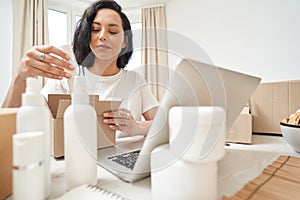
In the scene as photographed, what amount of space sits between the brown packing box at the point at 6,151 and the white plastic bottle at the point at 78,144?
0.28 ft

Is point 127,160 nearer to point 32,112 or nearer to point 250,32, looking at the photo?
point 32,112

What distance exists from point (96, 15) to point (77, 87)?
794mm

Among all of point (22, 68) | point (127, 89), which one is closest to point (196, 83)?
point (22, 68)

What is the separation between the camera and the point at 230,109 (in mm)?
473

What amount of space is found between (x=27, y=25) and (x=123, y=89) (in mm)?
1756

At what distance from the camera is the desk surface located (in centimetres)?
35

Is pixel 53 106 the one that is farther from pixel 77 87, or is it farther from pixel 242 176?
pixel 242 176

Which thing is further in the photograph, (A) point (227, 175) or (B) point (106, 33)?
(B) point (106, 33)

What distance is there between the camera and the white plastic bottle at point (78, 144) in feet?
1.12

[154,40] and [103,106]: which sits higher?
[154,40]

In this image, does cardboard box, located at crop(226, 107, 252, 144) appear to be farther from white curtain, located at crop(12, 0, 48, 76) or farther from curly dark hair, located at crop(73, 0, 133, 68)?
white curtain, located at crop(12, 0, 48, 76)

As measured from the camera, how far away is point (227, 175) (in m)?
0.43

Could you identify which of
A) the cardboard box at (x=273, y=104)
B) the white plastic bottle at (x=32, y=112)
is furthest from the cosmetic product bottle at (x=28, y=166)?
the cardboard box at (x=273, y=104)

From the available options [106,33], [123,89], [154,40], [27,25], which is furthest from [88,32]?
[154,40]
